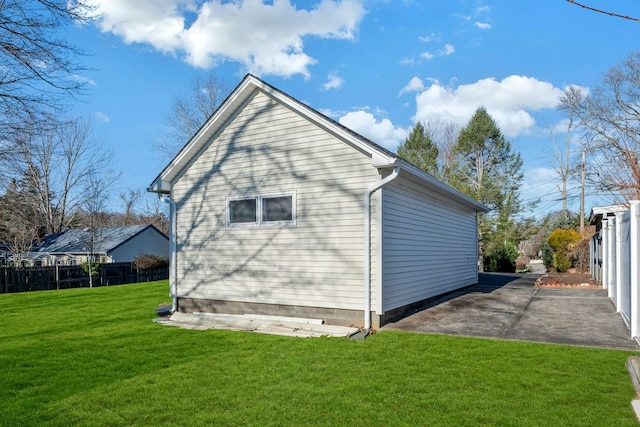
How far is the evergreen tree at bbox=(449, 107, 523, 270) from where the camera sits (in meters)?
28.2

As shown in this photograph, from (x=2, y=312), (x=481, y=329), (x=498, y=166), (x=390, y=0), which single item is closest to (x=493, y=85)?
(x=498, y=166)

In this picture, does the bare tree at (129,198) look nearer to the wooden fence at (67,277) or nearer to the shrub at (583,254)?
the wooden fence at (67,277)

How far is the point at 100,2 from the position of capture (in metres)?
9.27

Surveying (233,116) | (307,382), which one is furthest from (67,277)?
(307,382)

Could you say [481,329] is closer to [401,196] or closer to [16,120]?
[401,196]

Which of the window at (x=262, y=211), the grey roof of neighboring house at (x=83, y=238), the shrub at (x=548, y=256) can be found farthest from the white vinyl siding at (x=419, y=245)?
the grey roof of neighboring house at (x=83, y=238)

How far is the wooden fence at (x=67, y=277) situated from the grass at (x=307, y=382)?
44.8 feet

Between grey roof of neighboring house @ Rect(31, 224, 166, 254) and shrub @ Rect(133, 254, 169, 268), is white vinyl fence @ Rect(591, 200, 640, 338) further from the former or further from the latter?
grey roof of neighboring house @ Rect(31, 224, 166, 254)

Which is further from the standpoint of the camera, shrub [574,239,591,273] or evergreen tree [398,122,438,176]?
evergreen tree [398,122,438,176]

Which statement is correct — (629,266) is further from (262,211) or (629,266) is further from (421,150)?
(421,150)

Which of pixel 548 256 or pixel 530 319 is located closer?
pixel 530 319

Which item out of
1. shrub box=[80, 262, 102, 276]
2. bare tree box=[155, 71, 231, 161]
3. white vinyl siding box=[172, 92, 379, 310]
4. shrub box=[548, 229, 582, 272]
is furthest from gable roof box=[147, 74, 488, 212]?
bare tree box=[155, 71, 231, 161]

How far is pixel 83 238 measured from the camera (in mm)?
28734

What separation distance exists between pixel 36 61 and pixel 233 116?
4534mm
